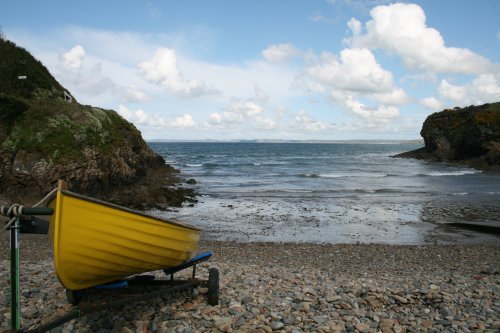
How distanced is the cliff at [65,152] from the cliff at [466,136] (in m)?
44.1

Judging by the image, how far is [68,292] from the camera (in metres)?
6.06

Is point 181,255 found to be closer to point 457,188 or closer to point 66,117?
point 66,117

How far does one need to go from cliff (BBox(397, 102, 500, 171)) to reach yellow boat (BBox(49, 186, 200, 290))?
5453 centimetres

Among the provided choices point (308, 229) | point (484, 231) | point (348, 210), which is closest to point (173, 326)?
point (308, 229)

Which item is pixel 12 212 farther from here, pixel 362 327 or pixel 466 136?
pixel 466 136

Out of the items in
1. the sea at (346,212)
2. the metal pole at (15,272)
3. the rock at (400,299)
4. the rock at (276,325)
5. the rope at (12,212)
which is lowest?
the sea at (346,212)

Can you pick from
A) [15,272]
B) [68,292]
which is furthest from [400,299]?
[15,272]

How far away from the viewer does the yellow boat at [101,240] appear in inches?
191

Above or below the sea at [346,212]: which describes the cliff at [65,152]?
above

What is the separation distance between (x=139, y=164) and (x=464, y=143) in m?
50.0

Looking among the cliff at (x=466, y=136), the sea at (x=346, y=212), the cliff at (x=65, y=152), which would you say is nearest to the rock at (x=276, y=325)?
the sea at (x=346, y=212)

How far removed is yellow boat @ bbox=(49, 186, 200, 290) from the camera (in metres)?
4.86

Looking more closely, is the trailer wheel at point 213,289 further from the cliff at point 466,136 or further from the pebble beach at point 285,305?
the cliff at point 466,136

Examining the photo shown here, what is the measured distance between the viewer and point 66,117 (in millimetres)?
23688
